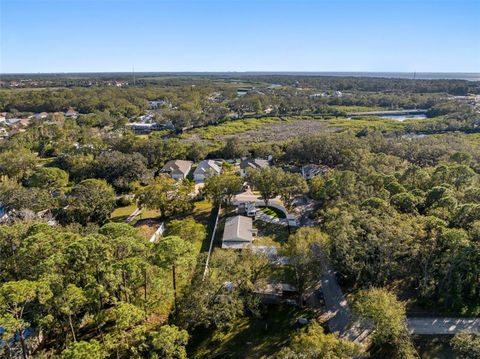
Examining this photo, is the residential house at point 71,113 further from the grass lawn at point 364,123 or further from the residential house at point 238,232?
the residential house at point 238,232

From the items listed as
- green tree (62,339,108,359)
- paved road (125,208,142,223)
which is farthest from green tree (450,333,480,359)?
paved road (125,208,142,223)

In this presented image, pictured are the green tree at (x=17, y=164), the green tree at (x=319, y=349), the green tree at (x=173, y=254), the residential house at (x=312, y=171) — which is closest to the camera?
the green tree at (x=319, y=349)

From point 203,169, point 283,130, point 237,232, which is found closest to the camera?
point 237,232

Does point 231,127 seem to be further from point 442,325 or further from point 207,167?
point 442,325

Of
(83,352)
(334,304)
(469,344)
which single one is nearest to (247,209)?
(334,304)

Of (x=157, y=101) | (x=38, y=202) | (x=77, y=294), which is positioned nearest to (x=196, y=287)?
(x=77, y=294)

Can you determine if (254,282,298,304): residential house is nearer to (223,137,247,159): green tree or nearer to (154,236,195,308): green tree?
(154,236,195,308): green tree

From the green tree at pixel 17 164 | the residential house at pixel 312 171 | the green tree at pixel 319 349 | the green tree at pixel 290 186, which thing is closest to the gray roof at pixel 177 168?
the residential house at pixel 312 171

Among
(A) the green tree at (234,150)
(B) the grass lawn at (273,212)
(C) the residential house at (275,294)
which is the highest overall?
(A) the green tree at (234,150)
